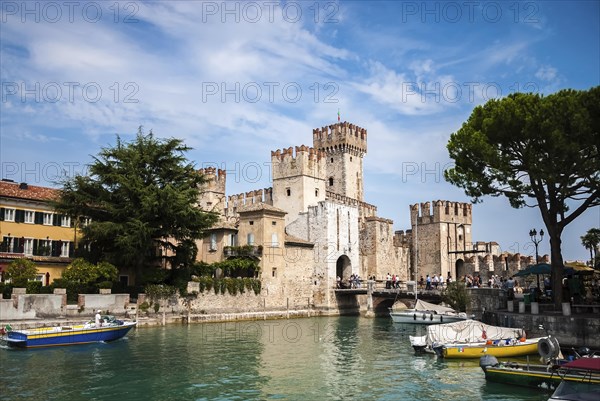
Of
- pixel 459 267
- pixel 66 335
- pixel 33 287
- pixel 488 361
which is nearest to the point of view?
pixel 488 361

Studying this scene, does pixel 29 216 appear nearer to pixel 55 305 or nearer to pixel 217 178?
pixel 55 305

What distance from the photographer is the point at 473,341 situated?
22453 millimetres

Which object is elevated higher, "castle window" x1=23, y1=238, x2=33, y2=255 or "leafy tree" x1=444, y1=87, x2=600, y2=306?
"leafy tree" x1=444, y1=87, x2=600, y2=306

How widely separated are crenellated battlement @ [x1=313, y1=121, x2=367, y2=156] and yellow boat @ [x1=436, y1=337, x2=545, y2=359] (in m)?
43.0

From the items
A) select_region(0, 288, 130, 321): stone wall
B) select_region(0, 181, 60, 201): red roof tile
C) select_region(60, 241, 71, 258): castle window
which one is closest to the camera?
select_region(0, 288, 130, 321): stone wall

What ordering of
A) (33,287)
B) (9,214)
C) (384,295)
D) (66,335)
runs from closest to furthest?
(66,335)
(33,287)
(9,214)
(384,295)

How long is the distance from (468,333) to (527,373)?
21.7ft

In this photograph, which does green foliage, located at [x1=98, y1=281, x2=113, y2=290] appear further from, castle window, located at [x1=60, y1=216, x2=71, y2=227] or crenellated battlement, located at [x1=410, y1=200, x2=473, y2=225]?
crenellated battlement, located at [x1=410, y1=200, x2=473, y2=225]

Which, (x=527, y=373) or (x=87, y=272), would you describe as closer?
(x=527, y=373)

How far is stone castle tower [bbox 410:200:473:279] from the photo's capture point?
59938mm

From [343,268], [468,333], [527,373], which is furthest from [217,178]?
[527,373]

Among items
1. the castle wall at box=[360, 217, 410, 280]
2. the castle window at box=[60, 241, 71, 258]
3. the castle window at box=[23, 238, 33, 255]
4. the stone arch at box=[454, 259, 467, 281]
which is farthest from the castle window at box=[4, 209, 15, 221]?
the stone arch at box=[454, 259, 467, 281]

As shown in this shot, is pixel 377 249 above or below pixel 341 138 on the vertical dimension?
below

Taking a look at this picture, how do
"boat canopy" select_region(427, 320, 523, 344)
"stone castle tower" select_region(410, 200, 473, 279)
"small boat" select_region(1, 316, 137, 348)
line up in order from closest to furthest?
"boat canopy" select_region(427, 320, 523, 344)
"small boat" select_region(1, 316, 137, 348)
"stone castle tower" select_region(410, 200, 473, 279)
